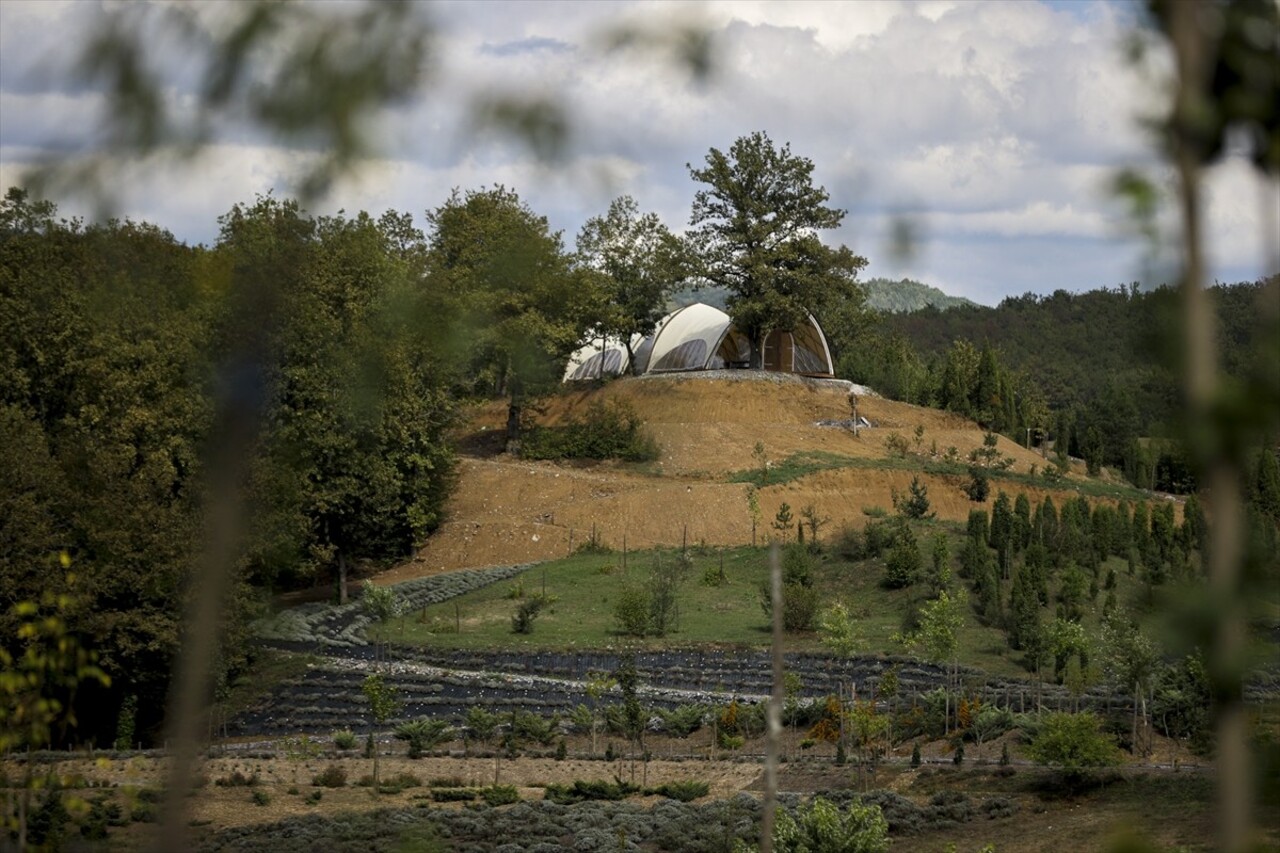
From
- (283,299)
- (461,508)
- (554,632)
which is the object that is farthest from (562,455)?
(283,299)

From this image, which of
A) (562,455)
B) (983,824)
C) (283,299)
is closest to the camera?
(283,299)

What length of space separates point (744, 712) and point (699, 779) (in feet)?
8.48

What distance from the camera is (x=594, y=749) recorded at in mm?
18500

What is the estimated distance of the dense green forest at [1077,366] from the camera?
2.52 metres

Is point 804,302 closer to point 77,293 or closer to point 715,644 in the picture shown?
point 715,644

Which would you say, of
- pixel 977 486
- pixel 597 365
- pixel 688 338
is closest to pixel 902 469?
pixel 977 486

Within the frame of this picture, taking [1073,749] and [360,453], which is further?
[360,453]

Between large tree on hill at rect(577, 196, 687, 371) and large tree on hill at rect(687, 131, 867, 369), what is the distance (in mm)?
2126

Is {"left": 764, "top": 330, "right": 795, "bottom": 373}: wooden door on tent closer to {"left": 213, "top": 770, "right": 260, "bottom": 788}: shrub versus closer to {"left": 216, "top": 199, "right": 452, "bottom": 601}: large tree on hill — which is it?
{"left": 216, "top": 199, "right": 452, "bottom": 601}: large tree on hill

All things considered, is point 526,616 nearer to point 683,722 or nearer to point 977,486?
point 683,722

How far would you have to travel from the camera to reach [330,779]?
1603 cm

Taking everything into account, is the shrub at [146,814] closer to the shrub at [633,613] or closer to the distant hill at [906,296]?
the shrub at [633,613]

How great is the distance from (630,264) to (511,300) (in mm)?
10951

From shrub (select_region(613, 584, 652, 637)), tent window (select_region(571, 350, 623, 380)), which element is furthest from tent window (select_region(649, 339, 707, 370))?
shrub (select_region(613, 584, 652, 637))
